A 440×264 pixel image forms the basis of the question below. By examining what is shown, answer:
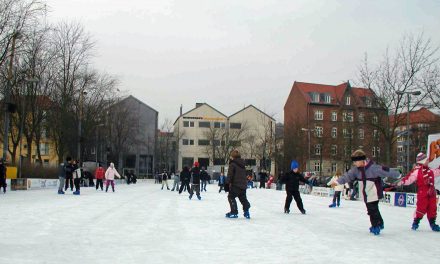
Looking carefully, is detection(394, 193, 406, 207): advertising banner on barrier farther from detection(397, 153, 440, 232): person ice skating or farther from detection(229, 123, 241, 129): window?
detection(229, 123, 241, 129): window

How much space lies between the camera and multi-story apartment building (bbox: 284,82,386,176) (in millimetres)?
40656

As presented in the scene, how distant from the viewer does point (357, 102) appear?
4228 centimetres

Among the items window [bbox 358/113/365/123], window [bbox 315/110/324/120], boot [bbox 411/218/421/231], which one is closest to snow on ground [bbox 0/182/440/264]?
boot [bbox 411/218/421/231]

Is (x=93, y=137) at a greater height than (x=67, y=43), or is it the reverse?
(x=67, y=43)

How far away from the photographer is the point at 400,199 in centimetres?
2236

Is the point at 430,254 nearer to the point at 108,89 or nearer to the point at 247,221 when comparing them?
the point at 247,221

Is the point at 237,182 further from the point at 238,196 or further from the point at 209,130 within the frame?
the point at 209,130

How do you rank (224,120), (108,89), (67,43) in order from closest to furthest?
(67,43), (108,89), (224,120)

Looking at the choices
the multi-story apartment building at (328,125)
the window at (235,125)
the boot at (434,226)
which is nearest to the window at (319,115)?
the multi-story apartment building at (328,125)

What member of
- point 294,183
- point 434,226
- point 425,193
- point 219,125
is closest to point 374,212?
point 425,193

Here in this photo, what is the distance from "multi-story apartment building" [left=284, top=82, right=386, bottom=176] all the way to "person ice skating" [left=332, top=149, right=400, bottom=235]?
27.5m

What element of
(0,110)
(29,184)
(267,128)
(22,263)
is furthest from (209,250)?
(267,128)

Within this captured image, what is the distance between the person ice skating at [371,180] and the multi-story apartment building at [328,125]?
90.3 ft

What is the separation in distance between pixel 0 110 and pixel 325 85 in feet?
207
